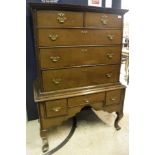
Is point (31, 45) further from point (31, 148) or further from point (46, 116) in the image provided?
point (31, 148)

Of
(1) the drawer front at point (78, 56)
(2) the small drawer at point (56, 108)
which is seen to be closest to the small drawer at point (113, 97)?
(1) the drawer front at point (78, 56)

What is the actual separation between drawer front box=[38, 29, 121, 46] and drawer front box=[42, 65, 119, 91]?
0.25 m

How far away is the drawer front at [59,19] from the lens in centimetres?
134

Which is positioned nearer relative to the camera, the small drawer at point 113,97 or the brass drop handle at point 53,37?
the brass drop handle at point 53,37

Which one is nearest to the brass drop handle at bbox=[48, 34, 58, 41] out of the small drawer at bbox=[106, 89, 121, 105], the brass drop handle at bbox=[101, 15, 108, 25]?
the brass drop handle at bbox=[101, 15, 108, 25]

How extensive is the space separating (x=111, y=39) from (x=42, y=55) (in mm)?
693

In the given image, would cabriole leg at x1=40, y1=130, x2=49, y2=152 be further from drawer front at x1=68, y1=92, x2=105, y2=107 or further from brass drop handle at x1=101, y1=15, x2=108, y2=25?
brass drop handle at x1=101, y1=15, x2=108, y2=25

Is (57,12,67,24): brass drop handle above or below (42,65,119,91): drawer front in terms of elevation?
above

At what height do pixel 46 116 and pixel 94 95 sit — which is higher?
pixel 94 95

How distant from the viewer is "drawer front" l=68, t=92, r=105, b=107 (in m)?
1.61

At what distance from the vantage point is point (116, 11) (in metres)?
1.57

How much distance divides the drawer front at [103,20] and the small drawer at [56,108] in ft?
2.45

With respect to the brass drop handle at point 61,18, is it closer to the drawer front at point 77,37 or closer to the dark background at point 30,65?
the drawer front at point 77,37
